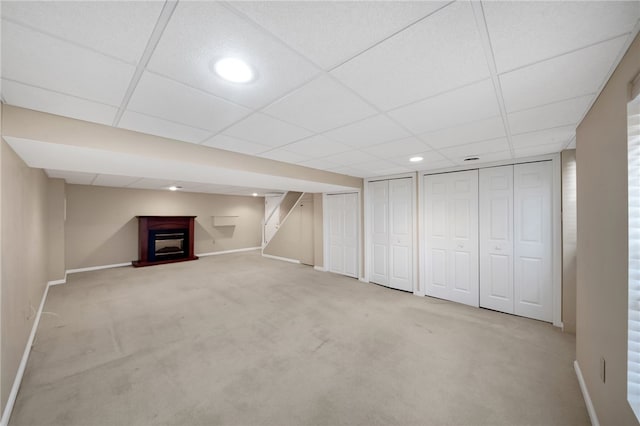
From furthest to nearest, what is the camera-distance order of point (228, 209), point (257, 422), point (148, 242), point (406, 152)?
point (228, 209) < point (148, 242) < point (406, 152) < point (257, 422)

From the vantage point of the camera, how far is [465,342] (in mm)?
2836

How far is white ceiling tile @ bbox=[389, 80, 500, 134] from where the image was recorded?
1610 mm

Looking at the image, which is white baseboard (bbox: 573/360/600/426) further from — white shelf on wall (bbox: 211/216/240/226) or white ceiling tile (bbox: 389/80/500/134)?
white shelf on wall (bbox: 211/216/240/226)

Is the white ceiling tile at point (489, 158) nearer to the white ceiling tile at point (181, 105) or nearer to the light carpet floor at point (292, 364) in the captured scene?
the light carpet floor at point (292, 364)

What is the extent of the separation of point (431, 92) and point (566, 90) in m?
0.86

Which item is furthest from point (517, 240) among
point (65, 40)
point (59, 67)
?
point (59, 67)

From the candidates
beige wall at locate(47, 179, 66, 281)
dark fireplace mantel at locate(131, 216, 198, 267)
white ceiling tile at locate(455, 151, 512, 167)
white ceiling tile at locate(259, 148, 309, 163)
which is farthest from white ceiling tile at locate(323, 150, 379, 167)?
dark fireplace mantel at locate(131, 216, 198, 267)

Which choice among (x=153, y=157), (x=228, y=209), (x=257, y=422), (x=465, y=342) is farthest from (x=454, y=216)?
(x=228, y=209)

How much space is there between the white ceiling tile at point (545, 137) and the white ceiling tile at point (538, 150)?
0.13 meters

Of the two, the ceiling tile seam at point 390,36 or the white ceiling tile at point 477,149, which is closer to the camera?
the ceiling tile seam at point 390,36

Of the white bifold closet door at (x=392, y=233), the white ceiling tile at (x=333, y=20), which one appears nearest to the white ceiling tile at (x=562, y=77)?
the white ceiling tile at (x=333, y=20)

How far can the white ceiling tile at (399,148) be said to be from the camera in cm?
268

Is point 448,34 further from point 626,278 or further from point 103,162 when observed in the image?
point 103,162

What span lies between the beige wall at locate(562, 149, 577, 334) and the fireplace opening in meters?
8.60
